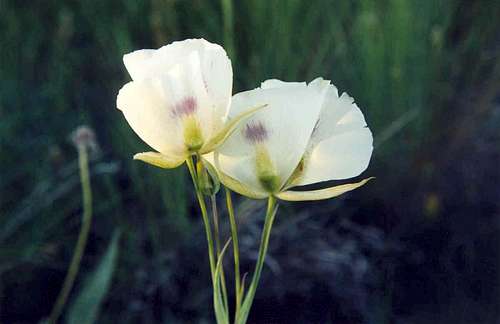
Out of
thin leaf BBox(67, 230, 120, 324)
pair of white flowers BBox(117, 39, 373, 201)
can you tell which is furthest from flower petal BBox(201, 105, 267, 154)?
thin leaf BBox(67, 230, 120, 324)

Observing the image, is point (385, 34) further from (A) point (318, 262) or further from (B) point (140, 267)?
(B) point (140, 267)

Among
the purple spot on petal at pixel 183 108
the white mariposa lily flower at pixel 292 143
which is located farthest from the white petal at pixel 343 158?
the purple spot on petal at pixel 183 108

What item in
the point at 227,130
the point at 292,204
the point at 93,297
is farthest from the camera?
the point at 292,204

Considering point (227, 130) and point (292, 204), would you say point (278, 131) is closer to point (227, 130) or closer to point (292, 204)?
point (227, 130)

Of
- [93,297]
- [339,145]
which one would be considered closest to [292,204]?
[93,297]

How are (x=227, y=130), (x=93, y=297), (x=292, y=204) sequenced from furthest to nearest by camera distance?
(x=292, y=204)
(x=93, y=297)
(x=227, y=130)

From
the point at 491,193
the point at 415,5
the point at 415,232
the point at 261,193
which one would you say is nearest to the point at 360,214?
the point at 415,232
